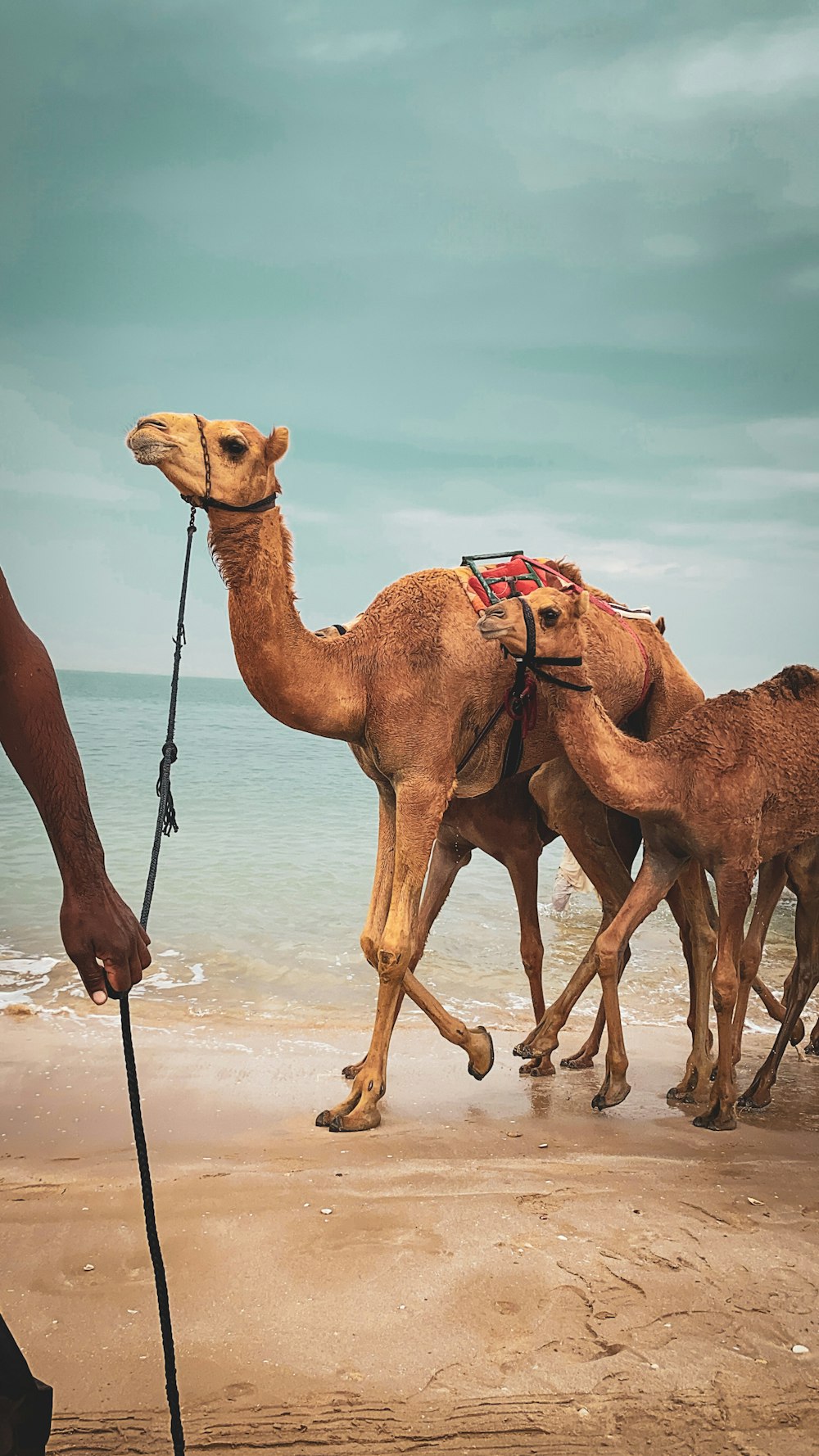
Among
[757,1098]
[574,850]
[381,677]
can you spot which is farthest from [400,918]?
[757,1098]

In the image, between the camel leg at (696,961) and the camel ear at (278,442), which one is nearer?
the camel ear at (278,442)

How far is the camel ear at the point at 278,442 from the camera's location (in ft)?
16.8

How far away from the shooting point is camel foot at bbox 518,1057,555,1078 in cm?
656

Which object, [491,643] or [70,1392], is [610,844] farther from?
[70,1392]

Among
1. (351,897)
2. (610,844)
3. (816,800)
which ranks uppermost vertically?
(816,800)

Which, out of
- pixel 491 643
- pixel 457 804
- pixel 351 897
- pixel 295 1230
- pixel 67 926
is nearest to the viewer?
pixel 67 926

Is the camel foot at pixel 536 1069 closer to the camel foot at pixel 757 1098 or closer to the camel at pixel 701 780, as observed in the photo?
the camel at pixel 701 780

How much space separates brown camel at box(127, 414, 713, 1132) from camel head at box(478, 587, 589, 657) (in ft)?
1.18

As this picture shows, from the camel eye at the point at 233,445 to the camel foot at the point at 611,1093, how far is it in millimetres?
3511

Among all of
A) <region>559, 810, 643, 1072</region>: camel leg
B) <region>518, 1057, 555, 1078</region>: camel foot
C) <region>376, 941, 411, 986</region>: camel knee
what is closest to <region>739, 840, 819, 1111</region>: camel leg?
<region>559, 810, 643, 1072</region>: camel leg

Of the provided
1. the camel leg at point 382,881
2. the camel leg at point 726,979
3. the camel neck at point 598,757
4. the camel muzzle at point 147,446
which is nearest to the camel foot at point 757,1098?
the camel leg at point 726,979

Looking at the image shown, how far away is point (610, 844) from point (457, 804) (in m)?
0.91

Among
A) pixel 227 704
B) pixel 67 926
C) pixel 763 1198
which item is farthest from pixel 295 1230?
pixel 227 704

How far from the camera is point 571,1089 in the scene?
6.36m
